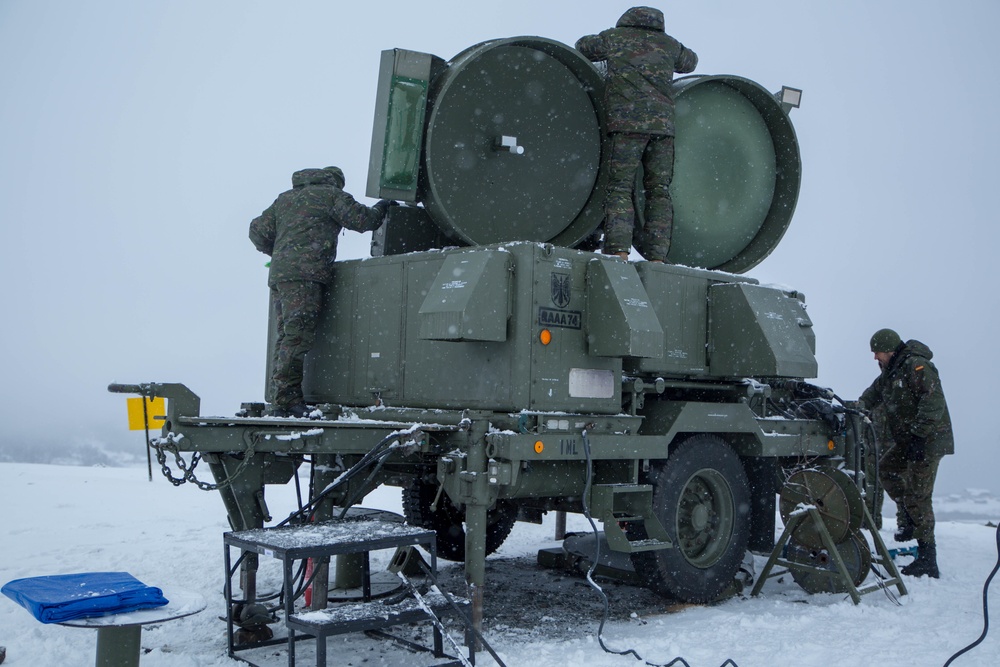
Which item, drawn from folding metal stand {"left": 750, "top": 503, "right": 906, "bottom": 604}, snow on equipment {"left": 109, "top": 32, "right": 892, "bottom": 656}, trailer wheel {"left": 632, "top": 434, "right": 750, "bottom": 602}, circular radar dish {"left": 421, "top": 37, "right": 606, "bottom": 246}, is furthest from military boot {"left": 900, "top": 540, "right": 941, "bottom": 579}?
circular radar dish {"left": 421, "top": 37, "right": 606, "bottom": 246}

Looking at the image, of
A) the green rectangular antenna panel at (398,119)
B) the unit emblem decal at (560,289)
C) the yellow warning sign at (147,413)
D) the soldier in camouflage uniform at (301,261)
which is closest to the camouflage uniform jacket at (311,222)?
the soldier in camouflage uniform at (301,261)

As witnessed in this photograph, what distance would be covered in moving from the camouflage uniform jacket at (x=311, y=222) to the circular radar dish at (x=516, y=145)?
0.58m

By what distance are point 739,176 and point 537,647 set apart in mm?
4691

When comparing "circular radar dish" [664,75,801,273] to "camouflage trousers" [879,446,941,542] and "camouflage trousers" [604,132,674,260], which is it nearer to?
"camouflage trousers" [604,132,674,260]

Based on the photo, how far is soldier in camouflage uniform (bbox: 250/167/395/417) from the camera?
269 inches

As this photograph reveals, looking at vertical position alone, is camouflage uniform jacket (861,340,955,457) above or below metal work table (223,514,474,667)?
above

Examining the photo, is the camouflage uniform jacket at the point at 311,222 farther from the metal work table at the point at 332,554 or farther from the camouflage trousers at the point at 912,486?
the camouflage trousers at the point at 912,486

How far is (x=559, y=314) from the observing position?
19.4ft

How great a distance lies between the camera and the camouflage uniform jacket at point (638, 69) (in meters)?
7.08

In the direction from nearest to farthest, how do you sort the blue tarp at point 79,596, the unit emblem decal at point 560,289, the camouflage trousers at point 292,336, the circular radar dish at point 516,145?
the blue tarp at point 79,596
the unit emblem decal at point 560,289
the circular radar dish at point 516,145
the camouflage trousers at point 292,336

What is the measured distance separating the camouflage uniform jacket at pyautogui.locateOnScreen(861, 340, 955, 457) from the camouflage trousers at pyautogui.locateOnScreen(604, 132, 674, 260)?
2.76 metres

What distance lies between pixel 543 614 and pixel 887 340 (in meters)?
4.37

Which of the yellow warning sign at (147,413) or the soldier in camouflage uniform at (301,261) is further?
the soldier in camouflage uniform at (301,261)

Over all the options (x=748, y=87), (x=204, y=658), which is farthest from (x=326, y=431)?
(x=748, y=87)
